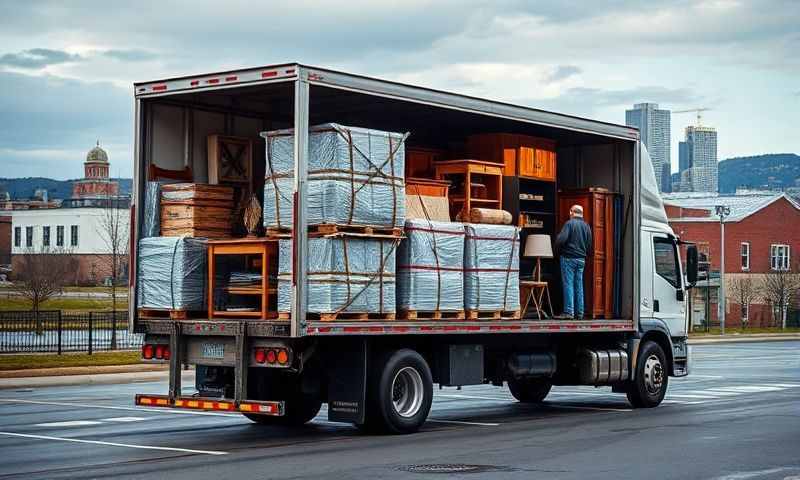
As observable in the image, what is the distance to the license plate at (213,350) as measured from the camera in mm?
14531

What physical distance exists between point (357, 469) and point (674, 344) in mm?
9837

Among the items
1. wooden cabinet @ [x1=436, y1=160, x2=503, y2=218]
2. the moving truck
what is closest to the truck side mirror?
the moving truck

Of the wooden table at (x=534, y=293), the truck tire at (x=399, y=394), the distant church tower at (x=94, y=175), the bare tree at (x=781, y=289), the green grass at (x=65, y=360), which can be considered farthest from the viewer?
the distant church tower at (x=94, y=175)

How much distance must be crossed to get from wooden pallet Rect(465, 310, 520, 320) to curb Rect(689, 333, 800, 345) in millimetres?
36977

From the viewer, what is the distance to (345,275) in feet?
46.9

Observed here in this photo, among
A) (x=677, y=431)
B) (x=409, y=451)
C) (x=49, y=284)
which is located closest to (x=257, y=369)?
(x=409, y=451)

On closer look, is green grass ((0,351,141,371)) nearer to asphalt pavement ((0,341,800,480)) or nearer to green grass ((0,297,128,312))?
asphalt pavement ((0,341,800,480))

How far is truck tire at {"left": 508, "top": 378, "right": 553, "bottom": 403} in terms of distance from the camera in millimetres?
20125

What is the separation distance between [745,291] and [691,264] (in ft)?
184

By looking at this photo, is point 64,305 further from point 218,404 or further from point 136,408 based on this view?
point 218,404

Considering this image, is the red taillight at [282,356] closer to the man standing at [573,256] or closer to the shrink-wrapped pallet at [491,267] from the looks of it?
the shrink-wrapped pallet at [491,267]

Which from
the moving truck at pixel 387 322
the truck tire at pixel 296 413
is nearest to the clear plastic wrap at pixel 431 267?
the moving truck at pixel 387 322

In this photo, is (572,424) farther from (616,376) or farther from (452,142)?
(452,142)

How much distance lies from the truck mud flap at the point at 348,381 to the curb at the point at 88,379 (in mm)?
12137
